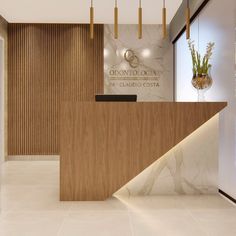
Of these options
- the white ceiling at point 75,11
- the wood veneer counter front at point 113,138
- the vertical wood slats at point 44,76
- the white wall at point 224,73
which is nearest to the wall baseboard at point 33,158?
the vertical wood slats at point 44,76

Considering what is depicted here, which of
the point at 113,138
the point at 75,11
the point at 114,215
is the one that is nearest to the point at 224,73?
the point at 113,138

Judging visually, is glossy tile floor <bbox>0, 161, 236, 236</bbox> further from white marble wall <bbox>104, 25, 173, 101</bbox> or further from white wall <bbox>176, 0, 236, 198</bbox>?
white marble wall <bbox>104, 25, 173, 101</bbox>

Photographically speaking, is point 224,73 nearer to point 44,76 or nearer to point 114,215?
point 114,215

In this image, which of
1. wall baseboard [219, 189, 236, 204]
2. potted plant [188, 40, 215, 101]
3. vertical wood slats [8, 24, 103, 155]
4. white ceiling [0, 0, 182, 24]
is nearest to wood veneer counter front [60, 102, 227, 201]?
potted plant [188, 40, 215, 101]

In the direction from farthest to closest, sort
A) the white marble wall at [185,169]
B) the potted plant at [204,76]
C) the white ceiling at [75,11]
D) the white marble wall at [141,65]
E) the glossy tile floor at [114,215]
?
the white marble wall at [141,65], the white ceiling at [75,11], the potted plant at [204,76], the white marble wall at [185,169], the glossy tile floor at [114,215]

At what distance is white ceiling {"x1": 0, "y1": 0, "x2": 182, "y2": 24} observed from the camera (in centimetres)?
715

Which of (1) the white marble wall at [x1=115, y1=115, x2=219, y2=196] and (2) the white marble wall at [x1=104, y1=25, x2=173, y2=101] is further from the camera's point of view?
(2) the white marble wall at [x1=104, y1=25, x2=173, y2=101]

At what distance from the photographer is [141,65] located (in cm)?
871

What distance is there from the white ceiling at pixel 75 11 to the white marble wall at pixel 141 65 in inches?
14.4

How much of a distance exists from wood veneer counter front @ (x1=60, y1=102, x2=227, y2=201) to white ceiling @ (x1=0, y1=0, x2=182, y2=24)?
10.8ft

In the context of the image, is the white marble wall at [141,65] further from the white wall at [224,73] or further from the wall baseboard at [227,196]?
the wall baseboard at [227,196]

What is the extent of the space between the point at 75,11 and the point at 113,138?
4.04m

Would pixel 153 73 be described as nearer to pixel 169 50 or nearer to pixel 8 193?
pixel 169 50

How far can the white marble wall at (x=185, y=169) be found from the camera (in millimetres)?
4832
